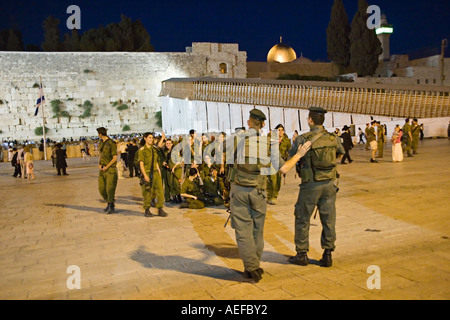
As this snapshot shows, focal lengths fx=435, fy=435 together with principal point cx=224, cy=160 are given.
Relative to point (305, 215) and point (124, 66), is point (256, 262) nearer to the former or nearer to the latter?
point (305, 215)

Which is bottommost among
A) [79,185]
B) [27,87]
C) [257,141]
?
[79,185]

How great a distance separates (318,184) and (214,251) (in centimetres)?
146

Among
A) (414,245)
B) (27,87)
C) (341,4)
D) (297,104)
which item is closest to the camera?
(414,245)

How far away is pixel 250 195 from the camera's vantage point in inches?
152

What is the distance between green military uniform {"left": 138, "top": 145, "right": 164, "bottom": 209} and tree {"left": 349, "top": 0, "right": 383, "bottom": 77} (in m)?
36.0

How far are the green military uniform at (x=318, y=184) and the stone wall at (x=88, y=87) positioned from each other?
34846 mm

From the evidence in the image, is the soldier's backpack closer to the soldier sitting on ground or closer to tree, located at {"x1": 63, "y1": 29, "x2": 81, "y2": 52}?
the soldier sitting on ground

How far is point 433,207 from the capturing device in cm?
634

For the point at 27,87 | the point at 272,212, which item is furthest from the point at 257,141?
the point at 27,87

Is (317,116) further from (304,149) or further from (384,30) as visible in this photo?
(384,30)

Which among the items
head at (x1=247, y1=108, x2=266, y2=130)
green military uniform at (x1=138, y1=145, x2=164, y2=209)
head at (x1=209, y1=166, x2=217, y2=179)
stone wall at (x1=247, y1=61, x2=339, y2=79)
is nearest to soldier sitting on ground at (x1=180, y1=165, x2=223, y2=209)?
head at (x1=209, y1=166, x2=217, y2=179)

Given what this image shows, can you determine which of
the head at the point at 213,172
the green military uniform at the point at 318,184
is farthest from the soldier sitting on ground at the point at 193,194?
the green military uniform at the point at 318,184

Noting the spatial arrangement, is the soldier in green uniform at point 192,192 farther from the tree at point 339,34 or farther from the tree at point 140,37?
the tree at point 140,37

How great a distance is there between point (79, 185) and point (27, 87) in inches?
1097
